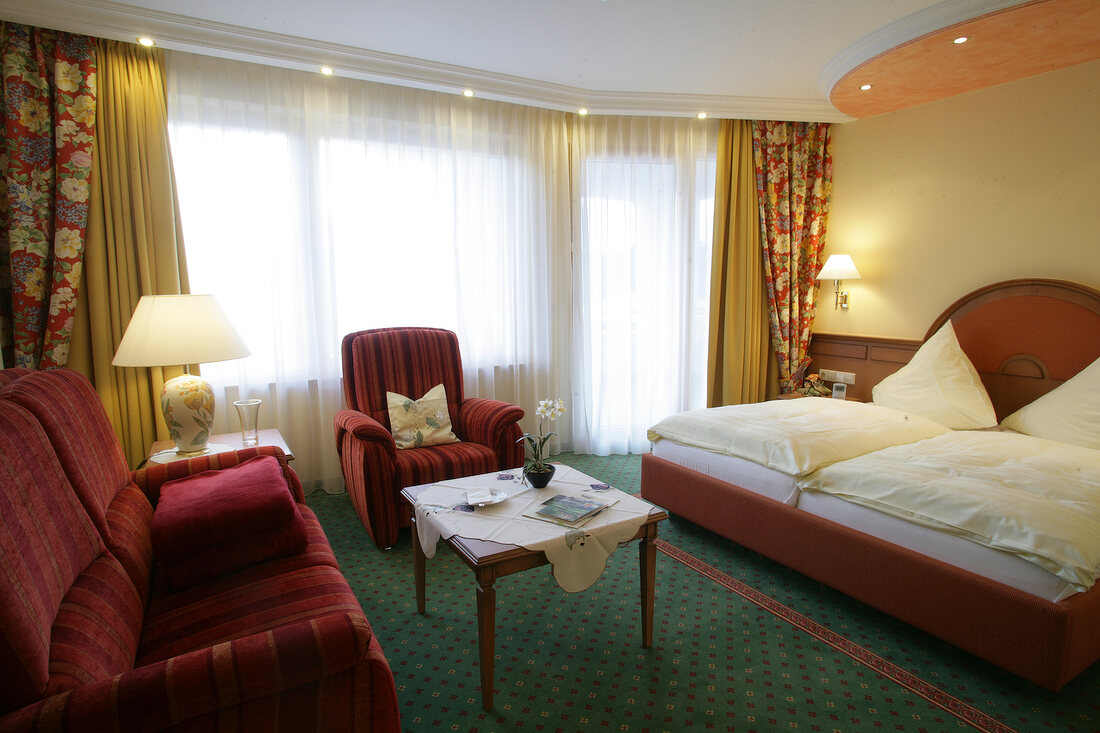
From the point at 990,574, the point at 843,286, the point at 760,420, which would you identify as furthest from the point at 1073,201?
the point at 990,574

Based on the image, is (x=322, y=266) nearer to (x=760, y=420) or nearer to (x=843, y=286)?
(x=760, y=420)

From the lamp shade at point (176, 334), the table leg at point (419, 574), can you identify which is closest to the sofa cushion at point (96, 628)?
the table leg at point (419, 574)

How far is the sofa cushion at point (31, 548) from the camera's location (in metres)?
0.98

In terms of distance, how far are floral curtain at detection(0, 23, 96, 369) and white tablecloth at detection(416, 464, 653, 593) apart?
2.23m

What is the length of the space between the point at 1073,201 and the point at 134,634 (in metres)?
4.88

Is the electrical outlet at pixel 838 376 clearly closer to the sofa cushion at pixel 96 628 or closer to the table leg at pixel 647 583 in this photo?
the table leg at pixel 647 583

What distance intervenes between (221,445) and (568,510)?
189cm

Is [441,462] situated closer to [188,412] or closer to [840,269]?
[188,412]

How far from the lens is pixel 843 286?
4727 millimetres

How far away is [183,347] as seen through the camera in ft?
8.29

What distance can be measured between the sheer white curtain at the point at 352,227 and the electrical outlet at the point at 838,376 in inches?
86.3

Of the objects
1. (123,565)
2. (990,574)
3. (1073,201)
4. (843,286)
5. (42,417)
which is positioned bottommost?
(990,574)

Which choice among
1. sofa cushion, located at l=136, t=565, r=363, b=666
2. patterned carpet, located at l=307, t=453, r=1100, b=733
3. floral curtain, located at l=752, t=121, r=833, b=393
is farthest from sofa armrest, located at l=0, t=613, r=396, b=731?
floral curtain, located at l=752, t=121, r=833, b=393

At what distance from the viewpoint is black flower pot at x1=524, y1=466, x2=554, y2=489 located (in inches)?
93.6
